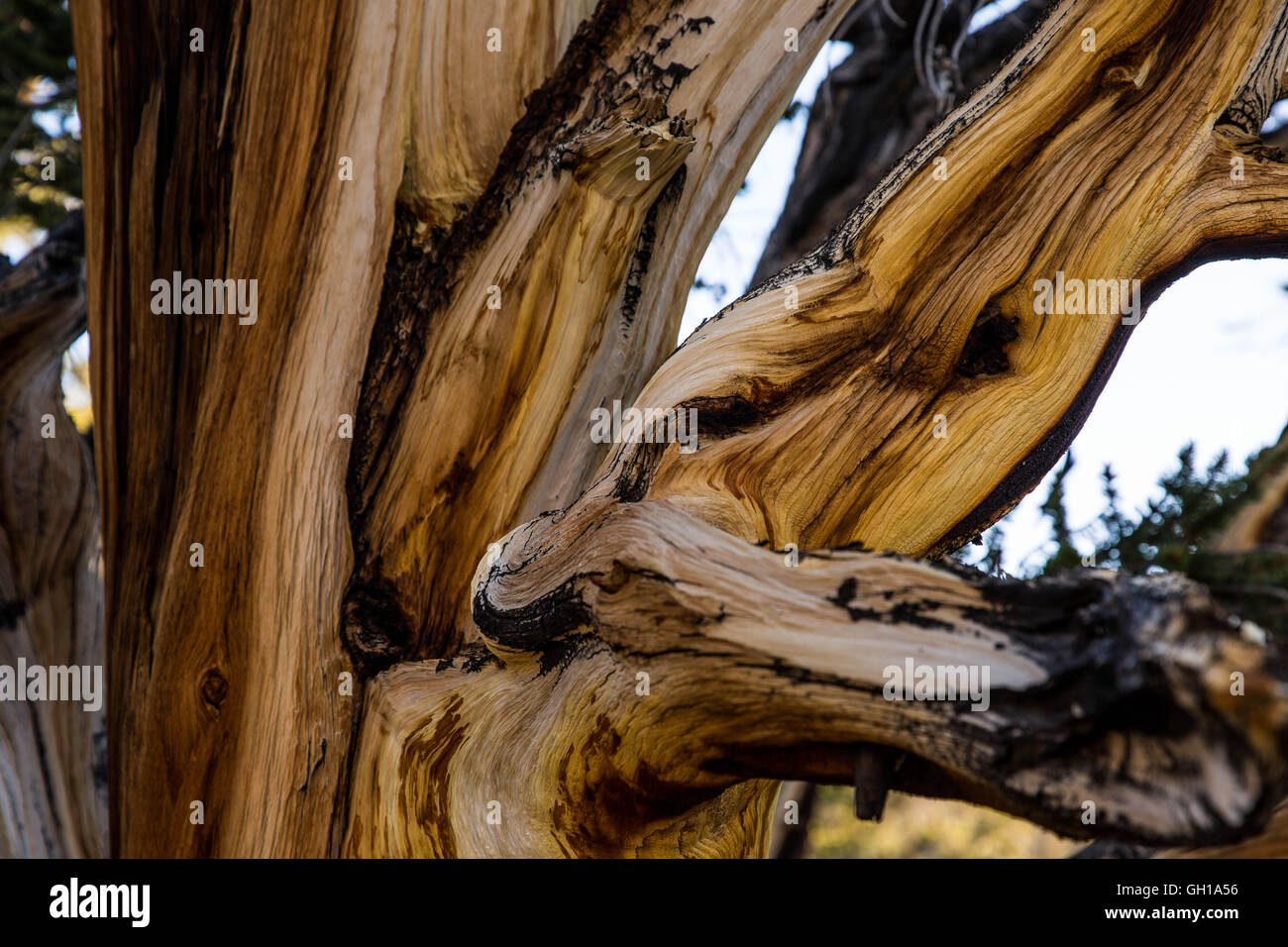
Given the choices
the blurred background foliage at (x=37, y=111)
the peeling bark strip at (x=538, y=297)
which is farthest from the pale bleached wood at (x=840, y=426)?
the blurred background foliage at (x=37, y=111)

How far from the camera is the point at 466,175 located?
1711 millimetres

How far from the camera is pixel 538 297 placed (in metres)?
1.57

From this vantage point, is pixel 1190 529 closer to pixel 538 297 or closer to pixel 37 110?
pixel 538 297

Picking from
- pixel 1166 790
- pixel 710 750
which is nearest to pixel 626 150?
pixel 710 750

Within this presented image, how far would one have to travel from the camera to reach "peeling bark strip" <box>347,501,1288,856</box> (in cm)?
79

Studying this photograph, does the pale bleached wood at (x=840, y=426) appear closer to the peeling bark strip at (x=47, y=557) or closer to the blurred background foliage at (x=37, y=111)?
the peeling bark strip at (x=47, y=557)

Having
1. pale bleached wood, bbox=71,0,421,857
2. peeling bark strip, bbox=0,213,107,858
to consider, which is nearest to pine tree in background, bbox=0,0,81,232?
peeling bark strip, bbox=0,213,107,858

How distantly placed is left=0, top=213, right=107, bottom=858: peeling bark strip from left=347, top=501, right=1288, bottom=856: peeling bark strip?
1.42 meters

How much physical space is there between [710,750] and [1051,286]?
2.90 ft

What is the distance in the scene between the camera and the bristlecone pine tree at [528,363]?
1315mm

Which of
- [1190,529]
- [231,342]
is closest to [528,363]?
[231,342]

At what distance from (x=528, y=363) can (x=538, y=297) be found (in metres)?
0.11

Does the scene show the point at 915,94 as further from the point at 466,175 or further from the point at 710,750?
the point at 710,750
